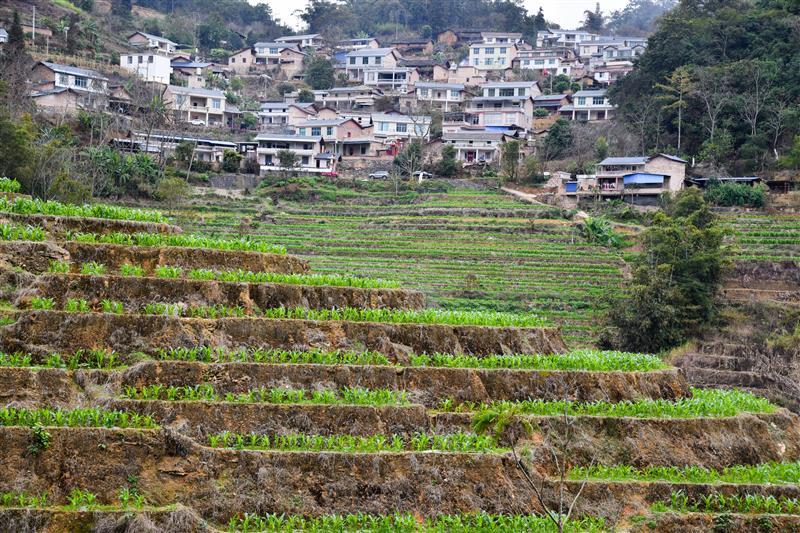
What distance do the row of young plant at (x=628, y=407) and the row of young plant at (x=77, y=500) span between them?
646cm

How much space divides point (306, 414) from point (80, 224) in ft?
23.1

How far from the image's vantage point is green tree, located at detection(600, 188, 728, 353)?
4253cm

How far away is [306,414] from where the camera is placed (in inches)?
734

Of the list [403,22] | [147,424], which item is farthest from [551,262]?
[403,22]

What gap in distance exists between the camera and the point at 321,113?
8150cm

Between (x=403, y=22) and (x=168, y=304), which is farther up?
(x=403, y=22)

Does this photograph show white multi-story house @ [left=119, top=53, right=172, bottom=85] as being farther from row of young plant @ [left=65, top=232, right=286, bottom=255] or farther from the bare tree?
row of young plant @ [left=65, top=232, right=286, bottom=255]

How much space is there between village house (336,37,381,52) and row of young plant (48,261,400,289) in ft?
281

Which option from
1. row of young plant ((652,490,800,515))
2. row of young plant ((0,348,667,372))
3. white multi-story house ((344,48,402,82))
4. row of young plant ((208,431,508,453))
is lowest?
row of young plant ((652,490,800,515))

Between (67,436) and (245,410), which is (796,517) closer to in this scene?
(245,410)

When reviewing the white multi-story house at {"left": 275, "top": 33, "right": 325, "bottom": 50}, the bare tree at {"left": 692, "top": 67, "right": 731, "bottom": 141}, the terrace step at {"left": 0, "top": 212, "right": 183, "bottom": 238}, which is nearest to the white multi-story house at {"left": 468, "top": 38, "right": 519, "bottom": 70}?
the white multi-story house at {"left": 275, "top": 33, "right": 325, "bottom": 50}

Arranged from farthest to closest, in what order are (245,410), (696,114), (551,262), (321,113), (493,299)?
(321,113)
(696,114)
(551,262)
(493,299)
(245,410)

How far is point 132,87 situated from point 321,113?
14694 millimetres

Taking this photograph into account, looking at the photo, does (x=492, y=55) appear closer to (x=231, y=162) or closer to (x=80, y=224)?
(x=231, y=162)
